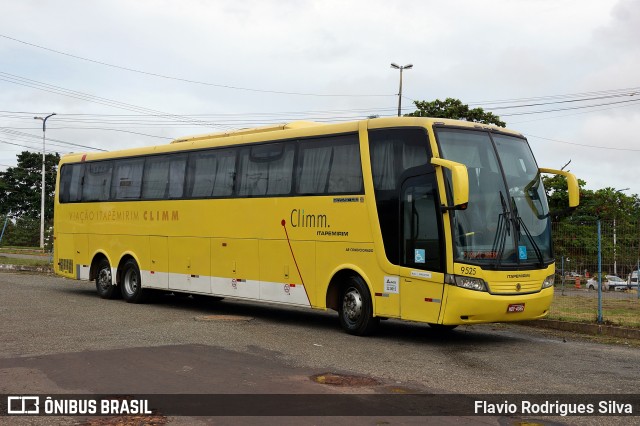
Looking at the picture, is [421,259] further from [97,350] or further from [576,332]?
[97,350]

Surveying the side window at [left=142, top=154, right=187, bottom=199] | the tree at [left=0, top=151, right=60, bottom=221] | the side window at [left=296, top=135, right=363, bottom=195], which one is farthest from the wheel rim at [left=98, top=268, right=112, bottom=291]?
the tree at [left=0, top=151, right=60, bottom=221]

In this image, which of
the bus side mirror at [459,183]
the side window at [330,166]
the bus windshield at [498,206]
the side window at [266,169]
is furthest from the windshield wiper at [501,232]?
the side window at [266,169]

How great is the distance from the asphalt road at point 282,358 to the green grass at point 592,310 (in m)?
1.11

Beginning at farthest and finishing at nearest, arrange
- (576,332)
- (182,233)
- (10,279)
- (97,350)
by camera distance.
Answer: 1. (10,279)
2. (182,233)
3. (576,332)
4. (97,350)

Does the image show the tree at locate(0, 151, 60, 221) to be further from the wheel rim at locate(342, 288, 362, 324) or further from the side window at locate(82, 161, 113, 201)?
the wheel rim at locate(342, 288, 362, 324)

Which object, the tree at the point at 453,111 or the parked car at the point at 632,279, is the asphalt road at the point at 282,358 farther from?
the tree at the point at 453,111

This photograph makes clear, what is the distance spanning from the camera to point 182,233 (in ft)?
57.1

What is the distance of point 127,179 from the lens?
19391 millimetres

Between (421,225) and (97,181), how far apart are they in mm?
11425

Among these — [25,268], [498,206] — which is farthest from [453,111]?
[498,206]

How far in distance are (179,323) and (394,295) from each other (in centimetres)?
454

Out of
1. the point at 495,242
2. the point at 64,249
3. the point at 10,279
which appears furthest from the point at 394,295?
the point at 10,279

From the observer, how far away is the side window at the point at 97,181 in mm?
20094

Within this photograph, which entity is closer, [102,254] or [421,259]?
[421,259]
